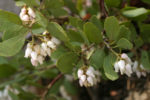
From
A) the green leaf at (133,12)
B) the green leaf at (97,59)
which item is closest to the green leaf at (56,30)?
the green leaf at (97,59)

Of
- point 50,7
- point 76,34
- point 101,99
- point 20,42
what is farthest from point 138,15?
point 101,99

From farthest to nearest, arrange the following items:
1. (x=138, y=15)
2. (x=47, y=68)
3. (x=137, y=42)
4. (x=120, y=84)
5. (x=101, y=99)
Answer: (x=101, y=99) < (x=120, y=84) < (x=47, y=68) < (x=137, y=42) < (x=138, y=15)

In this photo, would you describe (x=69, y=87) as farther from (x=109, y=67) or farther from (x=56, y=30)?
(x=56, y=30)

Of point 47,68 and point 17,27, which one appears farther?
point 47,68

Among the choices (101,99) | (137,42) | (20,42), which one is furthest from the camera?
(101,99)

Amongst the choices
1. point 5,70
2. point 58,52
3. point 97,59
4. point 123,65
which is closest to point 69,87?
point 5,70

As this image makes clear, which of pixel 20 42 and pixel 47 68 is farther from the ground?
pixel 20 42

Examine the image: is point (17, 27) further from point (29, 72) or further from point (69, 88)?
point (69, 88)
